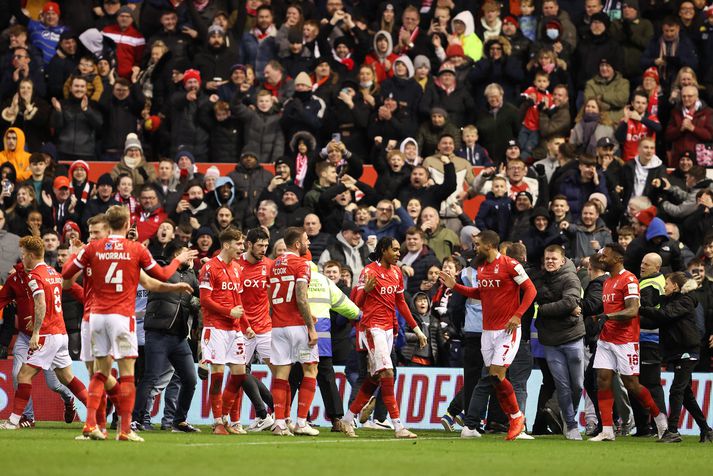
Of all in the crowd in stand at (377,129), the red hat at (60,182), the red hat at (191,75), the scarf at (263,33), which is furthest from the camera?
the scarf at (263,33)

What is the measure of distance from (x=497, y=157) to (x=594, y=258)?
25.3ft

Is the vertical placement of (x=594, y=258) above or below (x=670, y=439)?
above

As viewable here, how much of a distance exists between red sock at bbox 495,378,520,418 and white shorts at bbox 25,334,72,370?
5580 mm

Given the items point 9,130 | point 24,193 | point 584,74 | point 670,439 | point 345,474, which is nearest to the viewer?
point 345,474

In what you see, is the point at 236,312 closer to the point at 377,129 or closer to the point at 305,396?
the point at 305,396

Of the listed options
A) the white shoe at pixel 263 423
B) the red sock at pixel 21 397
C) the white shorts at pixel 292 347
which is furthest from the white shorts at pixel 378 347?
the red sock at pixel 21 397

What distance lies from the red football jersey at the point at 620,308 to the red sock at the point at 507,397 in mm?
1611

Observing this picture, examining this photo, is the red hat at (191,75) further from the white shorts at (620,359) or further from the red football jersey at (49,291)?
the white shorts at (620,359)

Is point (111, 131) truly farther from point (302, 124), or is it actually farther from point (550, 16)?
point (550, 16)

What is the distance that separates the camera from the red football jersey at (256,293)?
58.8 feet

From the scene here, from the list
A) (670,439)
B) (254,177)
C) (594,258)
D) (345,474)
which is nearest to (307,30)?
(254,177)

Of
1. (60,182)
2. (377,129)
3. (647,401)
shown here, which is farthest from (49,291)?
(377,129)

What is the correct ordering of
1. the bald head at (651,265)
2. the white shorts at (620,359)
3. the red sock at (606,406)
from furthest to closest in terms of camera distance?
the bald head at (651,265) → the white shorts at (620,359) → the red sock at (606,406)

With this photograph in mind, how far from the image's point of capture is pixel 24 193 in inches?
942
